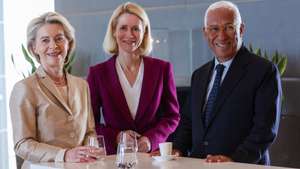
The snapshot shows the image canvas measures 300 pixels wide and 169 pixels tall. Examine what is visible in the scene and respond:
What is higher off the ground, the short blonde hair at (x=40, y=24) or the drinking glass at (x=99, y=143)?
the short blonde hair at (x=40, y=24)

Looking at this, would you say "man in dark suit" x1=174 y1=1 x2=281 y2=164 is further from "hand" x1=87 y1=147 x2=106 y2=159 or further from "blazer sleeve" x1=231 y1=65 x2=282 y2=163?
"hand" x1=87 y1=147 x2=106 y2=159

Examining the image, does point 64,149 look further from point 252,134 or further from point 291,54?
point 291,54

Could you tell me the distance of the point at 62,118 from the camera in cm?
287

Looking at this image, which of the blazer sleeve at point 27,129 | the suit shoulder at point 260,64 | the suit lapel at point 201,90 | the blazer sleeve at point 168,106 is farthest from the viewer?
the blazer sleeve at point 168,106

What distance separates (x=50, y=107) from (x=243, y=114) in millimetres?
1023

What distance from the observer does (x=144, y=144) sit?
3354 millimetres

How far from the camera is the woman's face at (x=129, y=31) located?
3455 millimetres

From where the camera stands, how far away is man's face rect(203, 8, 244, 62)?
9.70 feet

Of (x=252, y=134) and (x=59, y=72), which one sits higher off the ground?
(x=59, y=72)

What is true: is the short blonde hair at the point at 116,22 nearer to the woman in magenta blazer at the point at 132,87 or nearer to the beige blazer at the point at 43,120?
the woman in magenta blazer at the point at 132,87

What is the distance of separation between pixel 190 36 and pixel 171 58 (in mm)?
331

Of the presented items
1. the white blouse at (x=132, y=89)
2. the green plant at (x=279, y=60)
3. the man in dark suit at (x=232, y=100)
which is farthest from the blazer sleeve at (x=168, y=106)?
the green plant at (x=279, y=60)

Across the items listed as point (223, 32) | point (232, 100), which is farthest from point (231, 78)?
point (223, 32)

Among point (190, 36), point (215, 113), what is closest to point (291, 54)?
point (190, 36)
